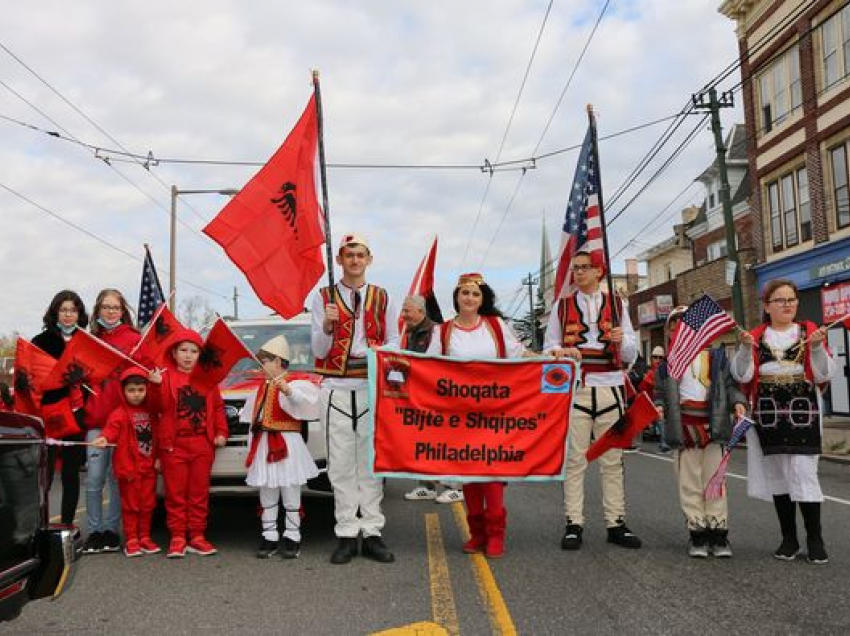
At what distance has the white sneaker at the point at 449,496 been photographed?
329 inches

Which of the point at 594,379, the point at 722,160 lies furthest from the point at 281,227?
the point at 722,160

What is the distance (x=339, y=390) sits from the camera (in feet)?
18.7

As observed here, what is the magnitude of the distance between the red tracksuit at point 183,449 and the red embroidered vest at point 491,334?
1.83 metres

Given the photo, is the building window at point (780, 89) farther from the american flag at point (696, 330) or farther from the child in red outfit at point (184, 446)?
the child in red outfit at point (184, 446)

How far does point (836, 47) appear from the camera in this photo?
20000 mm

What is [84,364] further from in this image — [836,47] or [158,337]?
[836,47]

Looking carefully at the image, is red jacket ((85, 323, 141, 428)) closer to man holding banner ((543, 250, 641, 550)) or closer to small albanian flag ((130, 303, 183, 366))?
small albanian flag ((130, 303, 183, 366))

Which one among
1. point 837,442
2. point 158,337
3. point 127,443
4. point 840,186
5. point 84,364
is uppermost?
point 840,186

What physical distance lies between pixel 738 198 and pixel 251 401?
32.4 meters

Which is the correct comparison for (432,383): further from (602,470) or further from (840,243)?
(840,243)

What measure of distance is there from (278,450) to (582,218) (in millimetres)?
2967

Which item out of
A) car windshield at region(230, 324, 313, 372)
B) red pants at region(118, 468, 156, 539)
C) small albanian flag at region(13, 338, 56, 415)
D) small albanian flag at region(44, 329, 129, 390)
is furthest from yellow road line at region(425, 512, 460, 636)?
small albanian flag at region(13, 338, 56, 415)

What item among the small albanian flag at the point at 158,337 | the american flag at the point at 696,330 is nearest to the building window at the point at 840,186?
the american flag at the point at 696,330

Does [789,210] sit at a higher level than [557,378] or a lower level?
higher
